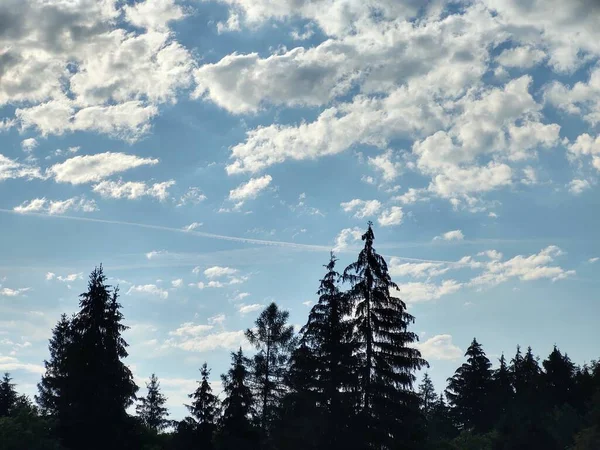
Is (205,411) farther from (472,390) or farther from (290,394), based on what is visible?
(472,390)

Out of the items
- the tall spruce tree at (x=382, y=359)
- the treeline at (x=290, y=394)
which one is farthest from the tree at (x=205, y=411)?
the tall spruce tree at (x=382, y=359)

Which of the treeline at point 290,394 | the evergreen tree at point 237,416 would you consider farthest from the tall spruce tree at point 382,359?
the evergreen tree at point 237,416

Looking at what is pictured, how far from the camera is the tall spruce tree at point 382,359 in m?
37.4

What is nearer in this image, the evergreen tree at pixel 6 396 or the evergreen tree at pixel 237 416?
the evergreen tree at pixel 237 416

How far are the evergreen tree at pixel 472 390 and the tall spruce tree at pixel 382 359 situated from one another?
160ft

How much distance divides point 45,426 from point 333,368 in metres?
16.0

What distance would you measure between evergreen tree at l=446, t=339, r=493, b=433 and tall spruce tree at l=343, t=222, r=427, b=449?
160 ft

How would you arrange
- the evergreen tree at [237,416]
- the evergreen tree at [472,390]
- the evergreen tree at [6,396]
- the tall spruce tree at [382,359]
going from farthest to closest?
1. the evergreen tree at [472,390]
2. the evergreen tree at [6,396]
3. the evergreen tree at [237,416]
4. the tall spruce tree at [382,359]

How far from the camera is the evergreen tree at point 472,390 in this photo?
277 feet

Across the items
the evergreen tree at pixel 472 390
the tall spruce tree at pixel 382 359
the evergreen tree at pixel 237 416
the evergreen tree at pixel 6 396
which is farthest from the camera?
the evergreen tree at pixel 472 390

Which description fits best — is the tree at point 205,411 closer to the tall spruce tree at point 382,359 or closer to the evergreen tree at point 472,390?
the tall spruce tree at point 382,359

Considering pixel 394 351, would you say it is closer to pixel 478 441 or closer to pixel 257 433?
pixel 257 433

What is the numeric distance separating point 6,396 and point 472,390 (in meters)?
52.9

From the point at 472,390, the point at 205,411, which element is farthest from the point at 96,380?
the point at 472,390
